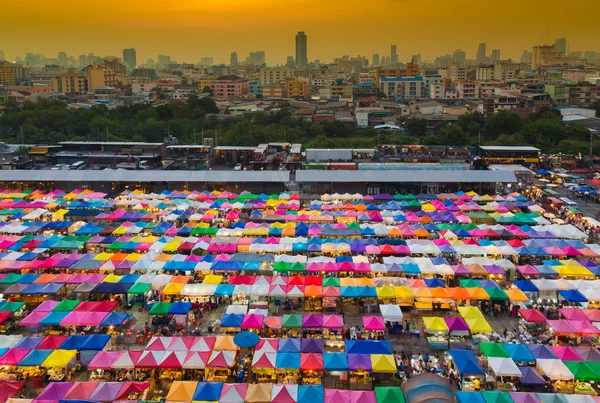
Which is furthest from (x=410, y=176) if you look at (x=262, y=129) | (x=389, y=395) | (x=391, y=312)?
(x=262, y=129)

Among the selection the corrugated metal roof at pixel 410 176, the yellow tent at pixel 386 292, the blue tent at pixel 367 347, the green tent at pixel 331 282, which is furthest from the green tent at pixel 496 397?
the corrugated metal roof at pixel 410 176

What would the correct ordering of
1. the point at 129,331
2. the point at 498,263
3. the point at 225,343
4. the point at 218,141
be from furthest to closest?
the point at 218,141, the point at 498,263, the point at 129,331, the point at 225,343

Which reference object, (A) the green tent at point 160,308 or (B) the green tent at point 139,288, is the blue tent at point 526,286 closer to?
(A) the green tent at point 160,308

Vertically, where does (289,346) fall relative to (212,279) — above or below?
below

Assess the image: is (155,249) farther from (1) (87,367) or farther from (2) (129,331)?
(1) (87,367)

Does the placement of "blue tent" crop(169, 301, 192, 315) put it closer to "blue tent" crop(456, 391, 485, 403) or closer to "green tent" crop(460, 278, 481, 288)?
"blue tent" crop(456, 391, 485, 403)

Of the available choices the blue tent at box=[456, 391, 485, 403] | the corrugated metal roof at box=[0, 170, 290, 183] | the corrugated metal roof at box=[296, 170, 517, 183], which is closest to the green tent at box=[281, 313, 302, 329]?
the blue tent at box=[456, 391, 485, 403]

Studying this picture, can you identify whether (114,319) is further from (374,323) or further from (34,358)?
(374,323)

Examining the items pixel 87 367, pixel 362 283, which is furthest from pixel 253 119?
pixel 87 367
